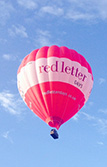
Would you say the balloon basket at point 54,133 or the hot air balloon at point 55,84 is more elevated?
the hot air balloon at point 55,84

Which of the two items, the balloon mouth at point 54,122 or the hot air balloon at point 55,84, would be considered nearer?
the balloon mouth at point 54,122

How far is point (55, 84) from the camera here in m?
31.9

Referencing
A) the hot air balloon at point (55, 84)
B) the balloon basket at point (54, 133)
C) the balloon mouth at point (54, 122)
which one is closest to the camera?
the balloon basket at point (54, 133)

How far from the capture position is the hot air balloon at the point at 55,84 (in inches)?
1249

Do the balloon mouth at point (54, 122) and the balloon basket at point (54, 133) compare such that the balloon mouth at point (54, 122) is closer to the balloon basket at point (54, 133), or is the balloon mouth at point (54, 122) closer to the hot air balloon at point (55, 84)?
the hot air balloon at point (55, 84)

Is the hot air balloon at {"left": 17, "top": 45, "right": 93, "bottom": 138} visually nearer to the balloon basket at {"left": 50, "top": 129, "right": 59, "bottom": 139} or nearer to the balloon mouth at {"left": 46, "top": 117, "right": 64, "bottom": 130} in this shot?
the balloon mouth at {"left": 46, "top": 117, "right": 64, "bottom": 130}

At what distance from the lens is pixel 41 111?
105 ft

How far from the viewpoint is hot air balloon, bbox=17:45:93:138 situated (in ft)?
104

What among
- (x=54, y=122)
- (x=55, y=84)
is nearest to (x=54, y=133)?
(x=54, y=122)

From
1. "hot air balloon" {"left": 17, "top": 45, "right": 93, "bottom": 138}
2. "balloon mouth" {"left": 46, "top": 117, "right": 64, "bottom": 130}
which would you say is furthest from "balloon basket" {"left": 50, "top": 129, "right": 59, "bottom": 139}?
"balloon mouth" {"left": 46, "top": 117, "right": 64, "bottom": 130}

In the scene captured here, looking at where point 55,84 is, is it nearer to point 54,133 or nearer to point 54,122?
point 54,122

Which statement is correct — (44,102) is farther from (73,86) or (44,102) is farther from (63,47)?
(63,47)

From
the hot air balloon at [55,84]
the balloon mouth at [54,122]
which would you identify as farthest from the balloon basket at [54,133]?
the balloon mouth at [54,122]

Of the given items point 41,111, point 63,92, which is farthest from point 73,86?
point 41,111
